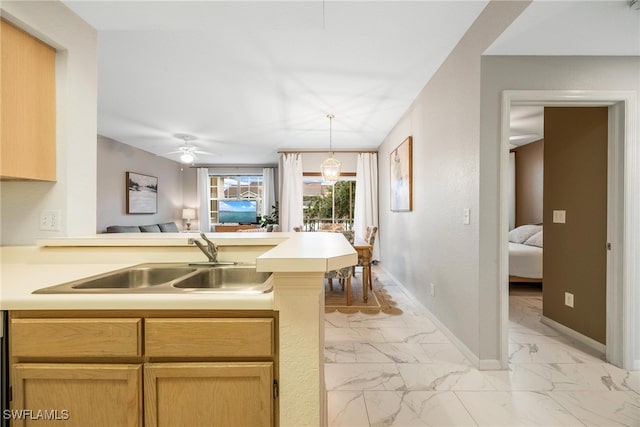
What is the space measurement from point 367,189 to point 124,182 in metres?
4.78

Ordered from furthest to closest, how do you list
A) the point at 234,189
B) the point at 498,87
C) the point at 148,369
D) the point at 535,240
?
the point at 234,189, the point at 535,240, the point at 498,87, the point at 148,369

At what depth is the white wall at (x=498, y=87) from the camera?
196cm

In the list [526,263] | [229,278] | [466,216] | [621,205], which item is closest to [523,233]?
[526,263]

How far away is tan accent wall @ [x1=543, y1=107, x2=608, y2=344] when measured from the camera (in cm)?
223

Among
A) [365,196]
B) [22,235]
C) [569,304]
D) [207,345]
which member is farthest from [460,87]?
[365,196]

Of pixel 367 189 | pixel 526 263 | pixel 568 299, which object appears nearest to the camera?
pixel 568 299

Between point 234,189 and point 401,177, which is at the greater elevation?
point 234,189

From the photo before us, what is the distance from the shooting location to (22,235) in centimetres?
154

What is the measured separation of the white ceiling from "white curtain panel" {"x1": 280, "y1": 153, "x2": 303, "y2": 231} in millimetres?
1549

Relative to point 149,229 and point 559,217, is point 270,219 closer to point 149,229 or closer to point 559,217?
point 149,229

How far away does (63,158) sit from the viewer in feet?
5.11

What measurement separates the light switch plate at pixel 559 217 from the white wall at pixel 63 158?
3.70 meters

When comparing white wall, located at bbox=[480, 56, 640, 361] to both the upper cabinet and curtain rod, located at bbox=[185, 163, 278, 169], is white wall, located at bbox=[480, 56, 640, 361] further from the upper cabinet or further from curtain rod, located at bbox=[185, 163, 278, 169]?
curtain rod, located at bbox=[185, 163, 278, 169]

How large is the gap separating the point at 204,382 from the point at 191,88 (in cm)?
312
